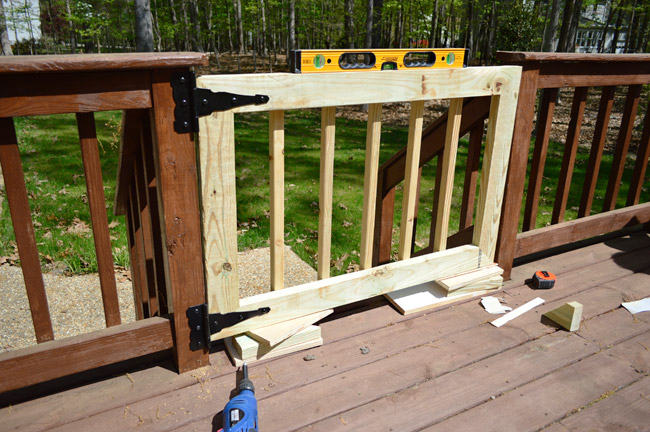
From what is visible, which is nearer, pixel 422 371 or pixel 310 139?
pixel 422 371

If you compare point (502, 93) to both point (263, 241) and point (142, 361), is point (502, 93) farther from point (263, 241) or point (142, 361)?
point (263, 241)

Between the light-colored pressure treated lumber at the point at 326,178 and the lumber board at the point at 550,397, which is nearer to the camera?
the lumber board at the point at 550,397

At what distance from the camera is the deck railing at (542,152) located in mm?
2617

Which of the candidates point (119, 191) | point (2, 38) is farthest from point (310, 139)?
point (2, 38)

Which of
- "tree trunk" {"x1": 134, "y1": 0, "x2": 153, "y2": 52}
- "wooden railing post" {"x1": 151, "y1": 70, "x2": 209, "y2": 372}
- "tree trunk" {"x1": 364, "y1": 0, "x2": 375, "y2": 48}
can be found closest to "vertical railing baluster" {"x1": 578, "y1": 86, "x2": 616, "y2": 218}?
"wooden railing post" {"x1": 151, "y1": 70, "x2": 209, "y2": 372}

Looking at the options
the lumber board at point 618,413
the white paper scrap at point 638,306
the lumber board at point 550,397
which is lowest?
the lumber board at point 550,397

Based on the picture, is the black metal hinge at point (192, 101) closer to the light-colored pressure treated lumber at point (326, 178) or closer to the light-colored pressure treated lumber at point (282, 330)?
the light-colored pressure treated lumber at point (326, 178)

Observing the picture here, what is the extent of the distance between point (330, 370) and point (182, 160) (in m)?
1.12

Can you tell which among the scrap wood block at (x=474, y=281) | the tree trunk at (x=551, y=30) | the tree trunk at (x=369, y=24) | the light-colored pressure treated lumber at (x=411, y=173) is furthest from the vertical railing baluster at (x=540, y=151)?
the tree trunk at (x=369, y=24)

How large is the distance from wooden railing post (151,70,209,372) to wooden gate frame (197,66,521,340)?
0.04m

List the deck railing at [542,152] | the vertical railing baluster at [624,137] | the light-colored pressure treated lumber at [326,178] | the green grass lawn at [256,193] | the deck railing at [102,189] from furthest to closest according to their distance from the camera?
1. the green grass lawn at [256,193]
2. the vertical railing baluster at [624,137]
3. the deck railing at [542,152]
4. the light-colored pressure treated lumber at [326,178]
5. the deck railing at [102,189]

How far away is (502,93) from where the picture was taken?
2498 millimetres

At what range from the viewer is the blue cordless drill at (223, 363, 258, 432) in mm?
1745

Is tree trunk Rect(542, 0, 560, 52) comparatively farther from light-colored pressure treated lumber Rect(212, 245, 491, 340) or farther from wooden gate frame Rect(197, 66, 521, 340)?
light-colored pressure treated lumber Rect(212, 245, 491, 340)
